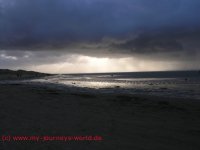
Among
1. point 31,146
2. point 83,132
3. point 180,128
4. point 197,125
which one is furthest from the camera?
point 197,125

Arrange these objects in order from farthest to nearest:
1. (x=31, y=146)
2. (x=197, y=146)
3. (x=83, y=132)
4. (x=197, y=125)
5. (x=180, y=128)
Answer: (x=197, y=125), (x=180, y=128), (x=83, y=132), (x=197, y=146), (x=31, y=146)

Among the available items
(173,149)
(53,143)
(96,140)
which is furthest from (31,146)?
(173,149)

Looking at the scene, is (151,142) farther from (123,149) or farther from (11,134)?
(11,134)

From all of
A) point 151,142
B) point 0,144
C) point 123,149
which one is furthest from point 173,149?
point 0,144

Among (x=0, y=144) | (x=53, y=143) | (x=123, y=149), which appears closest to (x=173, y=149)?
(x=123, y=149)

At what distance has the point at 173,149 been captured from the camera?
6676mm

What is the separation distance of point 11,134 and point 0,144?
3.15 ft

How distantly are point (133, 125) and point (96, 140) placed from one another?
2.88m

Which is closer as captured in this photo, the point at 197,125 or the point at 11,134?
the point at 11,134

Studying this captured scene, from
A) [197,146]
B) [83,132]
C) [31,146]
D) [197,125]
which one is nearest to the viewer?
[31,146]

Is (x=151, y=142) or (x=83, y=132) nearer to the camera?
(x=151, y=142)

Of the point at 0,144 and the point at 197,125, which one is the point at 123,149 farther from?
the point at 197,125

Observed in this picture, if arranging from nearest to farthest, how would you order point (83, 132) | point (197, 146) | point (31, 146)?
point (31, 146)
point (197, 146)
point (83, 132)

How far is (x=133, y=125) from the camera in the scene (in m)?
9.47
